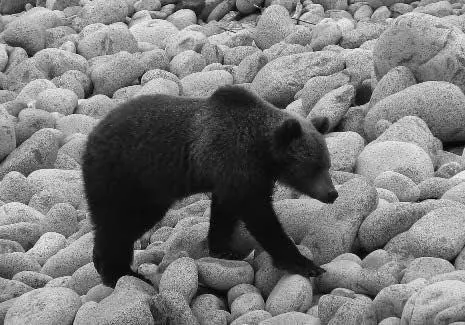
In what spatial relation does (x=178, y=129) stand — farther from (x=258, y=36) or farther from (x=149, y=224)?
A: (x=258, y=36)

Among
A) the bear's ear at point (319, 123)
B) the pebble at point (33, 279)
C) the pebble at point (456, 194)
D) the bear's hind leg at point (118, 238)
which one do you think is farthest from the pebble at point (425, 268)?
the pebble at point (33, 279)

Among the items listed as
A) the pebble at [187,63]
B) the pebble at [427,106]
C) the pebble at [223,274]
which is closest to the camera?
the pebble at [223,274]

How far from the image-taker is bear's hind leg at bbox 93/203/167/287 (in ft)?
25.1

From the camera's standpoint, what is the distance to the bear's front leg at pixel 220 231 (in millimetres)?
7852

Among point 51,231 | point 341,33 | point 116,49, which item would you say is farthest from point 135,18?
point 51,231

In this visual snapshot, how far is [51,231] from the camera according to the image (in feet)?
31.6

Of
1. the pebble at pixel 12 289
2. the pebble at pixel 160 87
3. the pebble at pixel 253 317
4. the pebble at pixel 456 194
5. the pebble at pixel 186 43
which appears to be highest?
the pebble at pixel 456 194

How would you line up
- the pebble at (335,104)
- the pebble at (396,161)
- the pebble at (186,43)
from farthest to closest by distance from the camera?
the pebble at (186,43)
the pebble at (335,104)
the pebble at (396,161)

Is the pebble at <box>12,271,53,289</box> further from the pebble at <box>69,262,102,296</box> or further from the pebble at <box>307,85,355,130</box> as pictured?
the pebble at <box>307,85,355,130</box>

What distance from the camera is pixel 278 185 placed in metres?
9.34

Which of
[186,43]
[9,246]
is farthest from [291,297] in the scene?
[186,43]

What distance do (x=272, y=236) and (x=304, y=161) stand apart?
0.67 meters

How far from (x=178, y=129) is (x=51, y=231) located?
272cm

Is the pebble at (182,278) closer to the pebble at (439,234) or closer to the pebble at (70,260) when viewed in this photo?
the pebble at (70,260)
